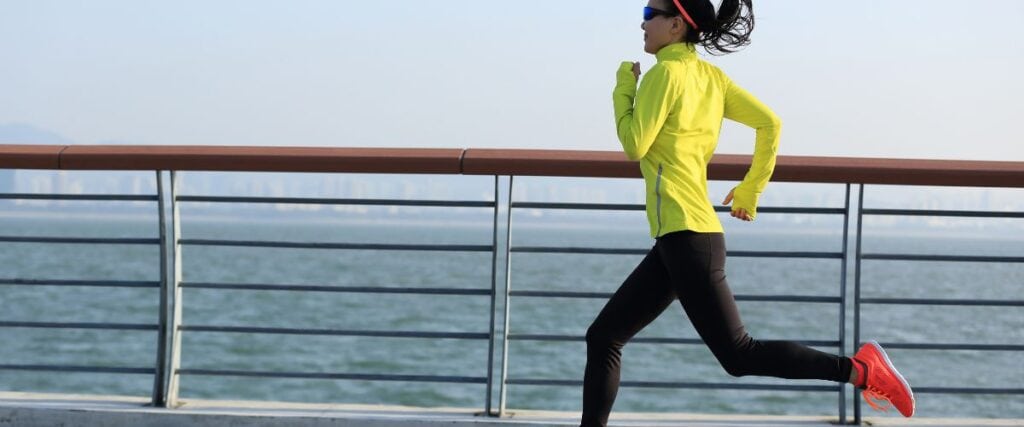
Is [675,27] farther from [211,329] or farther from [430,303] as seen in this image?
[430,303]

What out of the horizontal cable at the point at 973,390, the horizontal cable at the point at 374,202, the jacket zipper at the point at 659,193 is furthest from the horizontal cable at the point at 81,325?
the horizontal cable at the point at 973,390

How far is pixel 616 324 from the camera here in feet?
12.4

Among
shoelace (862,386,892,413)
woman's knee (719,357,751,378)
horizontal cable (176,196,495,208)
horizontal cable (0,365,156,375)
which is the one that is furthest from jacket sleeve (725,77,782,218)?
horizontal cable (0,365,156,375)

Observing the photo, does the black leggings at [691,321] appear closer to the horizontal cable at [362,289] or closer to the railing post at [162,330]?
the horizontal cable at [362,289]

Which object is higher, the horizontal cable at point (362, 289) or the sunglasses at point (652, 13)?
the sunglasses at point (652, 13)

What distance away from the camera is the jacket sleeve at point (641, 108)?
Answer: 11.4 feet

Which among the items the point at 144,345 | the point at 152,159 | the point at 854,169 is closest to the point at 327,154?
the point at 152,159

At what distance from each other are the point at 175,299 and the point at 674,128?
6.75ft

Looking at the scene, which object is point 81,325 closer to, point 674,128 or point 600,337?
point 600,337

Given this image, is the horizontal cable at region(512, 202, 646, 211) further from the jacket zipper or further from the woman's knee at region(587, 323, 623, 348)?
the jacket zipper

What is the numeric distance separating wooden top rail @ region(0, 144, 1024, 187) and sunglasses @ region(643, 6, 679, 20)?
660 mm

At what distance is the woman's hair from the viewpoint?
144 inches

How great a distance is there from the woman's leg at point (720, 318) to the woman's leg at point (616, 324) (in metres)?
0.06

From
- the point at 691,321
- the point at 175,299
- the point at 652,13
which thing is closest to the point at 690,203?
the point at 691,321
